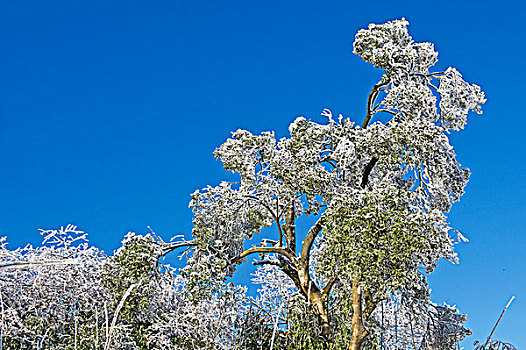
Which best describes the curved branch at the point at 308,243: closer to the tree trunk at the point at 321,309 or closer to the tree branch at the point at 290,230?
the tree branch at the point at 290,230

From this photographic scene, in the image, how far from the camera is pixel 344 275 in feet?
32.5

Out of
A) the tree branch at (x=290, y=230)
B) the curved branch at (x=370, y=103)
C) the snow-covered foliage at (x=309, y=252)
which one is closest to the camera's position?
the snow-covered foliage at (x=309, y=252)

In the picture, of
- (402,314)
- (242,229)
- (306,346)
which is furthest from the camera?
(242,229)

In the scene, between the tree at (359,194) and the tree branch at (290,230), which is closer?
the tree at (359,194)

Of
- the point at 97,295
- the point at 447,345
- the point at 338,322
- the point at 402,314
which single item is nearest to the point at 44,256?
the point at 97,295

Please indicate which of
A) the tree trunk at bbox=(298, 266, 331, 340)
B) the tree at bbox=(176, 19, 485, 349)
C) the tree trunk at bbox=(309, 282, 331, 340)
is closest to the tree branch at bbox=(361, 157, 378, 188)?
the tree at bbox=(176, 19, 485, 349)

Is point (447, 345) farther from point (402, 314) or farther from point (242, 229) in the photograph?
point (242, 229)

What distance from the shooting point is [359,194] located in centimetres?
988

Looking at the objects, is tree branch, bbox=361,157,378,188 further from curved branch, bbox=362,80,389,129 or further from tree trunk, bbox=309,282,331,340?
tree trunk, bbox=309,282,331,340

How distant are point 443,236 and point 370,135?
221cm

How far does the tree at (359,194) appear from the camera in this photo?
960 centimetres

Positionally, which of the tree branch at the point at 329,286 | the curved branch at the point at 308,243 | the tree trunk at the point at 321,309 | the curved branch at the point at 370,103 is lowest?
the tree trunk at the point at 321,309

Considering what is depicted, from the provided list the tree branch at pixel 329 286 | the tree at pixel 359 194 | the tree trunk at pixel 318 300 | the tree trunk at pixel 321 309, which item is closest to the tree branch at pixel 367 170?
the tree at pixel 359 194

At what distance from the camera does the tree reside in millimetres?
9602
